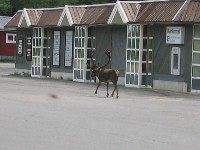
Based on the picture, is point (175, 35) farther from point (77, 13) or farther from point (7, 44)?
point (7, 44)

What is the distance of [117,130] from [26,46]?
2633 cm

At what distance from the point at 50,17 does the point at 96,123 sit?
75.0 feet

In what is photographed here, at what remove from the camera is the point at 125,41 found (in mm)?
30078

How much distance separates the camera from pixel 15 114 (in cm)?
1473

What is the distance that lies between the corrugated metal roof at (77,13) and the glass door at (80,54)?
0.48 metres

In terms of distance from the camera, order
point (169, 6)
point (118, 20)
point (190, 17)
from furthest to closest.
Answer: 1. point (118, 20)
2. point (169, 6)
3. point (190, 17)

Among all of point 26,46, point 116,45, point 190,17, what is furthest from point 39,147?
point 26,46

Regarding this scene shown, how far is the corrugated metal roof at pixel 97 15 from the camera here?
30812 millimetres

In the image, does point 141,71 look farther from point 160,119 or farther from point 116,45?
point 160,119

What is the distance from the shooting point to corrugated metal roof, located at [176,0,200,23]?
25531mm

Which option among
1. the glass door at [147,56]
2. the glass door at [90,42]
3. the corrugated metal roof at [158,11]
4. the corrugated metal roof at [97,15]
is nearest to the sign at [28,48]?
the corrugated metal roof at [97,15]

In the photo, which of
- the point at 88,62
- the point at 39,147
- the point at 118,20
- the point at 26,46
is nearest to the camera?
the point at 39,147

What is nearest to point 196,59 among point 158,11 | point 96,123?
point 158,11

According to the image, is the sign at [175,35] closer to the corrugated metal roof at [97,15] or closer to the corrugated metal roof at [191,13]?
the corrugated metal roof at [191,13]
